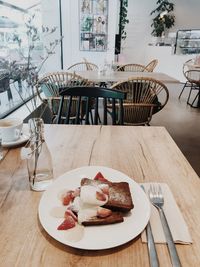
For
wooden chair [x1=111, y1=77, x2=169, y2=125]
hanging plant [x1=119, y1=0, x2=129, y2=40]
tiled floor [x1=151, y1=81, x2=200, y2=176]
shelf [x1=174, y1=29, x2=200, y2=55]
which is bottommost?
tiled floor [x1=151, y1=81, x2=200, y2=176]

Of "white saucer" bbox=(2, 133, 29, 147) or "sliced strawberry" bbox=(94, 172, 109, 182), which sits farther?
"white saucer" bbox=(2, 133, 29, 147)

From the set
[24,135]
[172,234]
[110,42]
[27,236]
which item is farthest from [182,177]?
[110,42]

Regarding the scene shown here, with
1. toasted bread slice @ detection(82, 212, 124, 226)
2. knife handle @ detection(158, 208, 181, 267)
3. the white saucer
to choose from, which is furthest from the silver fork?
the white saucer

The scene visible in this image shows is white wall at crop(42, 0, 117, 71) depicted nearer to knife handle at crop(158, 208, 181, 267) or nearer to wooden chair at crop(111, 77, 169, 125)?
wooden chair at crop(111, 77, 169, 125)

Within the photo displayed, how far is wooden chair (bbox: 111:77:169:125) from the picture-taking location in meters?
2.32

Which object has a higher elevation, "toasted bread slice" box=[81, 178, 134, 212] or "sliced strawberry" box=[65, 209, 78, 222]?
"toasted bread slice" box=[81, 178, 134, 212]

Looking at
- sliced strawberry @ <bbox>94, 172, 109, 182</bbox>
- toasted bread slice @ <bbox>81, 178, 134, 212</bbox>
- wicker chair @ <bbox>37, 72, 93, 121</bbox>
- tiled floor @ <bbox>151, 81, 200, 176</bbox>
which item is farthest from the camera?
tiled floor @ <bbox>151, 81, 200, 176</bbox>

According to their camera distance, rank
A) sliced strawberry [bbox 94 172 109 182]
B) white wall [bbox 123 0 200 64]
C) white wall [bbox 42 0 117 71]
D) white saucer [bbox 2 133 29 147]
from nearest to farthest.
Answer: sliced strawberry [bbox 94 172 109 182] < white saucer [bbox 2 133 29 147] < white wall [bbox 42 0 117 71] < white wall [bbox 123 0 200 64]

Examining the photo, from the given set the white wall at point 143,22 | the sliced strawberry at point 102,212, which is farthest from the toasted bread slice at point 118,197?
the white wall at point 143,22

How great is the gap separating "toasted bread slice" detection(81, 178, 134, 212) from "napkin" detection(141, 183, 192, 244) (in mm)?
79

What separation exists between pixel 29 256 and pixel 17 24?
8.83ft

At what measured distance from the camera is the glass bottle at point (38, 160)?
80cm

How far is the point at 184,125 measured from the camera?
400 centimetres

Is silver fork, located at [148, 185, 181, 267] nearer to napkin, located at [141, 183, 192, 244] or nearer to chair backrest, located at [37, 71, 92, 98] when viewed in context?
napkin, located at [141, 183, 192, 244]
